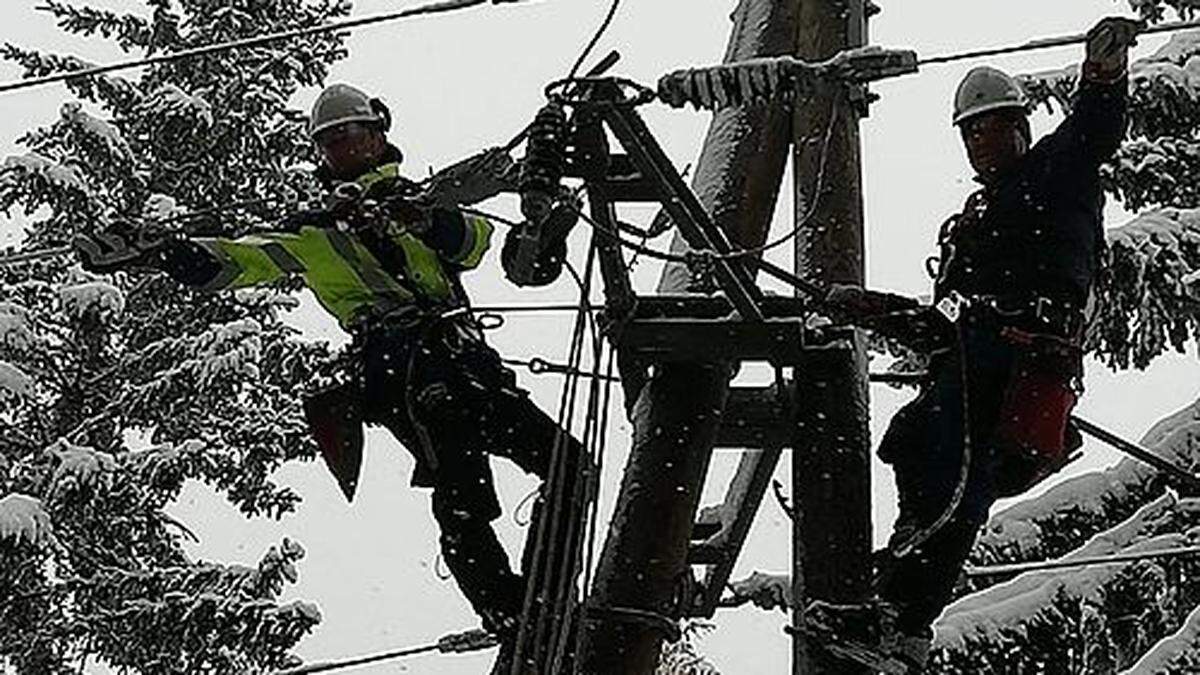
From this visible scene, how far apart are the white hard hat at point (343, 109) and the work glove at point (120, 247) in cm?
68

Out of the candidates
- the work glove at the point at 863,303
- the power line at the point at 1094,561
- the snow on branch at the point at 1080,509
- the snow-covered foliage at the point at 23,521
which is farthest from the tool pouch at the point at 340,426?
the snow-covered foliage at the point at 23,521

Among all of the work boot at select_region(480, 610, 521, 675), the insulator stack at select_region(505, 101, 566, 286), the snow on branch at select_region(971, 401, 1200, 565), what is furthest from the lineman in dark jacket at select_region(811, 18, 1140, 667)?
the snow on branch at select_region(971, 401, 1200, 565)

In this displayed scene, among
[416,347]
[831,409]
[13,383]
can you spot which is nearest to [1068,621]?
[831,409]

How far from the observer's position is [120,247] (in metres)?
4.73

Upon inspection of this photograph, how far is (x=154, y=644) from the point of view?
1302 centimetres

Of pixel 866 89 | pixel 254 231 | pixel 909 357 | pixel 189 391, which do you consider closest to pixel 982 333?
pixel 866 89

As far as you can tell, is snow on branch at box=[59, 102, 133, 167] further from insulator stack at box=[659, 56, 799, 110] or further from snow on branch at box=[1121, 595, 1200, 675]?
insulator stack at box=[659, 56, 799, 110]

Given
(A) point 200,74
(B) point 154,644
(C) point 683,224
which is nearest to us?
(C) point 683,224

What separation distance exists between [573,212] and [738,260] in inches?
25.0

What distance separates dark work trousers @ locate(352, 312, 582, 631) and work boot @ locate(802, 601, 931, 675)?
0.91 meters

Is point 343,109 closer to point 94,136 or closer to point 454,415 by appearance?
point 454,415

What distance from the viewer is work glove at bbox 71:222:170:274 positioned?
467 centimetres

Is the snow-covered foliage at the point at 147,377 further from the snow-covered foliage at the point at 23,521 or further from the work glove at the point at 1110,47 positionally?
the work glove at the point at 1110,47

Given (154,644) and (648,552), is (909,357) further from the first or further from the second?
(154,644)
